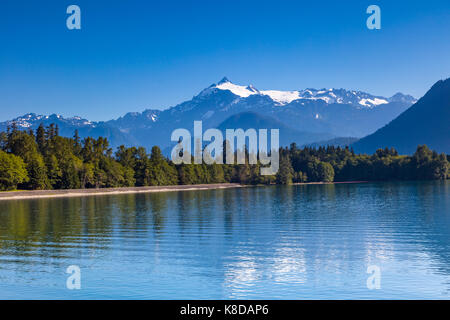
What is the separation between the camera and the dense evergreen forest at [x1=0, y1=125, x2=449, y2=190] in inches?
4154

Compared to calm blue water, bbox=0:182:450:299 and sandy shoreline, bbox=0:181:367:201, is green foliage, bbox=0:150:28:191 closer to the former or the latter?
sandy shoreline, bbox=0:181:367:201

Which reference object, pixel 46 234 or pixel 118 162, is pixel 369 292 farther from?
pixel 118 162

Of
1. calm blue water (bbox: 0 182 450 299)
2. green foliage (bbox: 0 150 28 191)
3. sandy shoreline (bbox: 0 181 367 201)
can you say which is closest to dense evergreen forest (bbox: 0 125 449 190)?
green foliage (bbox: 0 150 28 191)

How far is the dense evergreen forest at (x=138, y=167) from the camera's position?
106 metres

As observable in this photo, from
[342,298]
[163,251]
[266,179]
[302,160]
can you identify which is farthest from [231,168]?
[342,298]

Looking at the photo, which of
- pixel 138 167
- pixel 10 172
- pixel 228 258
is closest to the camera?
pixel 228 258

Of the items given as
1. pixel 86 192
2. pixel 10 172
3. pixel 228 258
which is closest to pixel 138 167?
pixel 86 192

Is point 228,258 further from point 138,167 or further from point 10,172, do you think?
point 138,167

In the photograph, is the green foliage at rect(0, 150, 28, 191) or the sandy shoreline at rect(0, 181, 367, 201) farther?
the green foliage at rect(0, 150, 28, 191)

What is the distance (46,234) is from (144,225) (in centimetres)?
854

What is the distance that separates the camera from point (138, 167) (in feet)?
443

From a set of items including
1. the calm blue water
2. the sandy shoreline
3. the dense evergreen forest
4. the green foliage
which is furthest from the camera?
the dense evergreen forest

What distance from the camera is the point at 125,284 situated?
63.3ft

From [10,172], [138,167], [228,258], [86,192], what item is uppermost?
[138,167]
